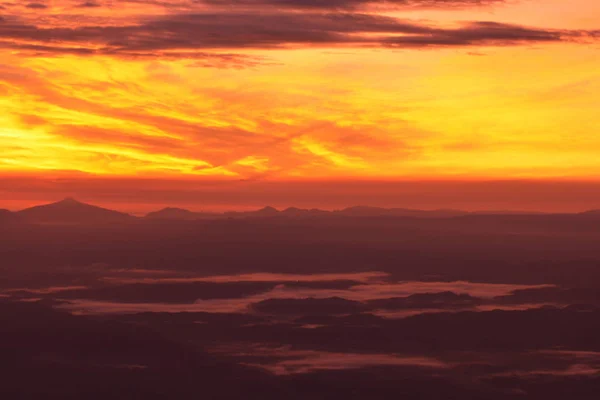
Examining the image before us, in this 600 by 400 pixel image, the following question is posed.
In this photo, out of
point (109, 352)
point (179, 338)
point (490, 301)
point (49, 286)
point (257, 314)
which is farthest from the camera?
point (49, 286)

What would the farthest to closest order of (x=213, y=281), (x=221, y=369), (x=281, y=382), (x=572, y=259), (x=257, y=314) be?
(x=572, y=259), (x=213, y=281), (x=257, y=314), (x=221, y=369), (x=281, y=382)

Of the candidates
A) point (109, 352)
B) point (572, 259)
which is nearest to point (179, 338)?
point (109, 352)

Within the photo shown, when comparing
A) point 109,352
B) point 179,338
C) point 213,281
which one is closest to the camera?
point 109,352

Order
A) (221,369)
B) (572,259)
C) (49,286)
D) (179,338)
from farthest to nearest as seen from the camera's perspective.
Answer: (572,259)
(49,286)
(179,338)
(221,369)

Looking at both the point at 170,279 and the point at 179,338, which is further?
the point at 170,279

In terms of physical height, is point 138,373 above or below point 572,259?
below

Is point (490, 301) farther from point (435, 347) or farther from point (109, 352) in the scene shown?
point (109, 352)

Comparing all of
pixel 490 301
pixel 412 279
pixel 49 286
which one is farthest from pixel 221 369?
pixel 412 279

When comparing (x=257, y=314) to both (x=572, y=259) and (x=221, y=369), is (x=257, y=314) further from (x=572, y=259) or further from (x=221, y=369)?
(x=572, y=259)

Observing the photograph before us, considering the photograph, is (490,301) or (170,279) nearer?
(490,301)
